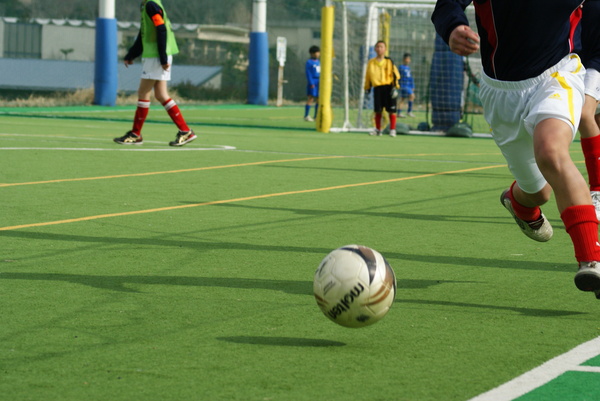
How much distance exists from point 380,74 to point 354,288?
1736 centimetres

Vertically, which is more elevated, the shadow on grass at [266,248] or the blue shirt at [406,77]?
the blue shirt at [406,77]

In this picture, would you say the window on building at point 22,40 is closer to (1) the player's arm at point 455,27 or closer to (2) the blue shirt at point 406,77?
(2) the blue shirt at point 406,77

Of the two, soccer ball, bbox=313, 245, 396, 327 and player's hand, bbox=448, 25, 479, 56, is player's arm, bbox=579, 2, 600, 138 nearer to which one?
player's hand, bbox=448, 25, 479, 56

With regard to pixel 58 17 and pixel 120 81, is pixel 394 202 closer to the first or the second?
pixel 120 81

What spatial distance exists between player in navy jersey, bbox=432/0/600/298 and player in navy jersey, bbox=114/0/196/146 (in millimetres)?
9218

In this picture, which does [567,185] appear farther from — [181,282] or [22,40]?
[22,40]

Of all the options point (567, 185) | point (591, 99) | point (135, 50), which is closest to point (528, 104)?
point (567, 185)

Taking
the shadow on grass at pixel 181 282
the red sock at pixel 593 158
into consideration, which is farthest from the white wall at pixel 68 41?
the shadow on grass at pixel 181 282

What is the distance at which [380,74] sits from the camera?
21000mm

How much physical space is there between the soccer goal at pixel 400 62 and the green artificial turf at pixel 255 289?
1186 centimetres

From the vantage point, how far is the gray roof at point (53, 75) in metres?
34.8

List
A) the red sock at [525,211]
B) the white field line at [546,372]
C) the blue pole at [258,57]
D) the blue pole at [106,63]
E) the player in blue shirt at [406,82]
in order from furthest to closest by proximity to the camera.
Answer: the blue pole at [258,57] < the blue pole at [106,63] < the player in blue shirt at [406,82] < the red sock at [525,211] < the white field line at [546,372]

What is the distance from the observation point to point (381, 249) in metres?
6.10

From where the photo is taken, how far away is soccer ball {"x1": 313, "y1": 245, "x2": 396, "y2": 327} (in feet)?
12.8
